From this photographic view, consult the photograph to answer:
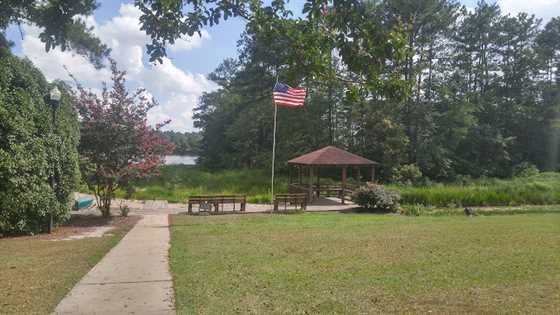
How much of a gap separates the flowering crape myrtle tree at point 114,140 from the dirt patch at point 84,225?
0.78m

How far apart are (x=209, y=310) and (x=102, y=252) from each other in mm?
4338

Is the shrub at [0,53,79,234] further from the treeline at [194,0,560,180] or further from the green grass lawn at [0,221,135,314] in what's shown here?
the treeline at [194,0,560,180]

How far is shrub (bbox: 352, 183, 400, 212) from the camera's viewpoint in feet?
62.5

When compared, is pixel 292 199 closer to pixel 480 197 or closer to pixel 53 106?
pixel 480 197

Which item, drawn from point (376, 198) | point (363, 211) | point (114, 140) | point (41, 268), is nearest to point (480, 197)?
point (376, 198)

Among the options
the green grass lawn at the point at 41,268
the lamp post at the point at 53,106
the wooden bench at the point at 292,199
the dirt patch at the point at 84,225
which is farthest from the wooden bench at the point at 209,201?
the green grass lawn at the point at 41,268

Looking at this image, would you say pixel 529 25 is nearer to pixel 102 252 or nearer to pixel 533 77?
pixel 533 77

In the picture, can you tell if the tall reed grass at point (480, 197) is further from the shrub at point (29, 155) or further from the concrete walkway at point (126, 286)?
the concrete walkway at point (126, 286)

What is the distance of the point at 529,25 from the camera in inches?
1848

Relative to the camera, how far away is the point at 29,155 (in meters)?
10.9

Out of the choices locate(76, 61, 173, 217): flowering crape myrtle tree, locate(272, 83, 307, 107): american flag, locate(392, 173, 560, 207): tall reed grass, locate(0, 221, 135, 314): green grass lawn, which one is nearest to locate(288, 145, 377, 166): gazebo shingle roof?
locate(392, 173, 560, 207): tall reed grass

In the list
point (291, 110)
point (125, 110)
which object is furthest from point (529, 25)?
point (125, 110)

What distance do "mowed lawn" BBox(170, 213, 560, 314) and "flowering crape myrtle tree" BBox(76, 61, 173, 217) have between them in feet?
17.2

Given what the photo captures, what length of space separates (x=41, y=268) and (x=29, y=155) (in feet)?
16.3
